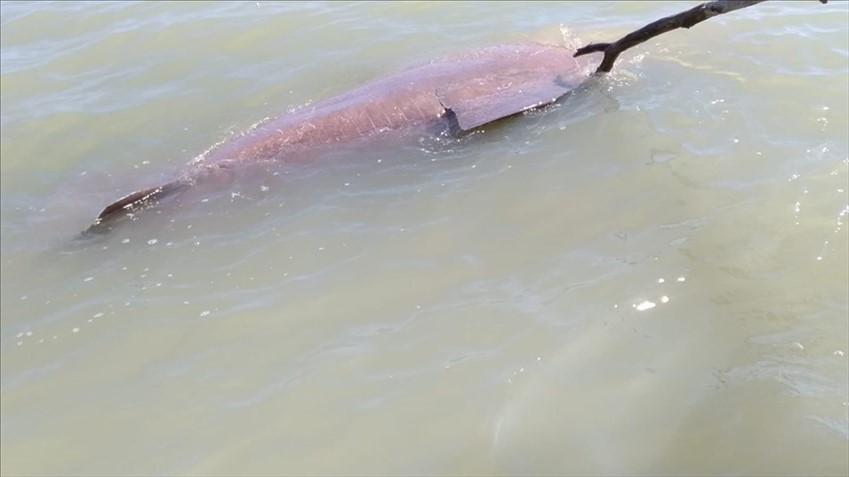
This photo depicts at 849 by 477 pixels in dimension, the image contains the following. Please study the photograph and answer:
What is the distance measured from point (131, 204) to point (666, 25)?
317 cm

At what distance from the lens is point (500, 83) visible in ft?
15.4

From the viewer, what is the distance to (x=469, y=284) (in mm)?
3416

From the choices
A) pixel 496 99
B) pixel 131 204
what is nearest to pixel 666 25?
pixel 496 99

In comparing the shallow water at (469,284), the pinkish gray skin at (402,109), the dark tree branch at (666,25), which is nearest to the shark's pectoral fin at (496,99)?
the pinkish gray skin at (402,109)

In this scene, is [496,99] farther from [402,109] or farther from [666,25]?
[666,25]

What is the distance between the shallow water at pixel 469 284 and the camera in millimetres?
2676

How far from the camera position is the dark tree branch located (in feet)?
10.7

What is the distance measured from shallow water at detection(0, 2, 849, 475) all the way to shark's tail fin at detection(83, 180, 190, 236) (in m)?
0.09

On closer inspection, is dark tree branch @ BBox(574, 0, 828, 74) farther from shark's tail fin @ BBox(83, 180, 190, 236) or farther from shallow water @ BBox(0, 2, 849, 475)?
shark's tail fin @ BBox(83, 180, 190, 236)

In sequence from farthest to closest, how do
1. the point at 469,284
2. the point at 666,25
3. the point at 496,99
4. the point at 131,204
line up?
the point at 496,99
the point at 131,204
the point at 666,25
the point at 469,284

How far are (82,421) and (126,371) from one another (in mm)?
301

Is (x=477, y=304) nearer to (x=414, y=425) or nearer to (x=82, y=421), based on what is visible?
(x=414, y=425)

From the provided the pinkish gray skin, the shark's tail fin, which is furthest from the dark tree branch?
the shark's tail fin

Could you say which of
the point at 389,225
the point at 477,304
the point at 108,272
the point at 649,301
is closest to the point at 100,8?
the point at 108,272
